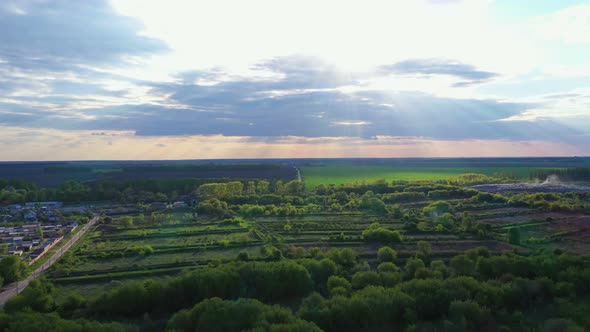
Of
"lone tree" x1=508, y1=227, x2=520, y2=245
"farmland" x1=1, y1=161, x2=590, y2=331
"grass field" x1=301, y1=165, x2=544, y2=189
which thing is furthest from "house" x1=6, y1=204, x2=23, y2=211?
"lone tree" x1=508, y1=227, x2=520, y2=245

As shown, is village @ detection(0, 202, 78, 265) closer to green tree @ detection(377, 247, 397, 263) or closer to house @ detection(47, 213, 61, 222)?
house @ detection(47, 213, 61, 222)

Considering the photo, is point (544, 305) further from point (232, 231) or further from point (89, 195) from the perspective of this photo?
point (89, 195)

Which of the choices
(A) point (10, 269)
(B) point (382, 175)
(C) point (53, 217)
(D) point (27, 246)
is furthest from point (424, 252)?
(B) point (382, 175)

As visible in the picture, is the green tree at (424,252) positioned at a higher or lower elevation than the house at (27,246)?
higher

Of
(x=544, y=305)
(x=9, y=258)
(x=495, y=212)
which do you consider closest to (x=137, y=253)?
(x=9, y=258)

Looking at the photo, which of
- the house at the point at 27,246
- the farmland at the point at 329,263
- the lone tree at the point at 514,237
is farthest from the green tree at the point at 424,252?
the house at the point at 27,246

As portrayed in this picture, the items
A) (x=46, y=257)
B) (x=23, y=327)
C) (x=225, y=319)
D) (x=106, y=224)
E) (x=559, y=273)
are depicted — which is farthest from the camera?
(x=106, y=224)

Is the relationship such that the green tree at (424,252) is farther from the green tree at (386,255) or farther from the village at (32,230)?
the village at (32,230)
